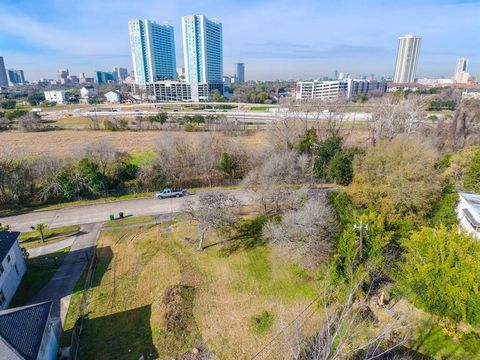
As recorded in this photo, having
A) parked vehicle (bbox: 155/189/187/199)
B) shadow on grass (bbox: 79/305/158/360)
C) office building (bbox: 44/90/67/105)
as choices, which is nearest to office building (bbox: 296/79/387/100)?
parked vehicle (bbox: 155/189/187/199)

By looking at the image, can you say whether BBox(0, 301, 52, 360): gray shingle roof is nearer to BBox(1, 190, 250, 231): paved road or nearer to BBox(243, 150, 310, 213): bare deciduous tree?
BBox(1, 190, 250, 231): paved road

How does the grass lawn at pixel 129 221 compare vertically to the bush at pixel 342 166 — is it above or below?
below

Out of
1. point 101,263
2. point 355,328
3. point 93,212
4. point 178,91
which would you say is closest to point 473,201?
point 355,328

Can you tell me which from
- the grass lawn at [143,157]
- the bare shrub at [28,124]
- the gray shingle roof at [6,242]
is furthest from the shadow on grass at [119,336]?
the bare shrub at [28,124]

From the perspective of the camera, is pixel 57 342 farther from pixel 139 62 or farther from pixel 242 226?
pixel 139 62

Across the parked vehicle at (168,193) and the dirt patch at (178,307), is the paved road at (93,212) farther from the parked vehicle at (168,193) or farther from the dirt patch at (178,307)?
the dirt patch at (178,307)

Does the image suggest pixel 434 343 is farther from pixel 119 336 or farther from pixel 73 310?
pixel 73 310

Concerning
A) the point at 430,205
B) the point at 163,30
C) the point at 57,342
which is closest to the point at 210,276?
the point at 57,342
